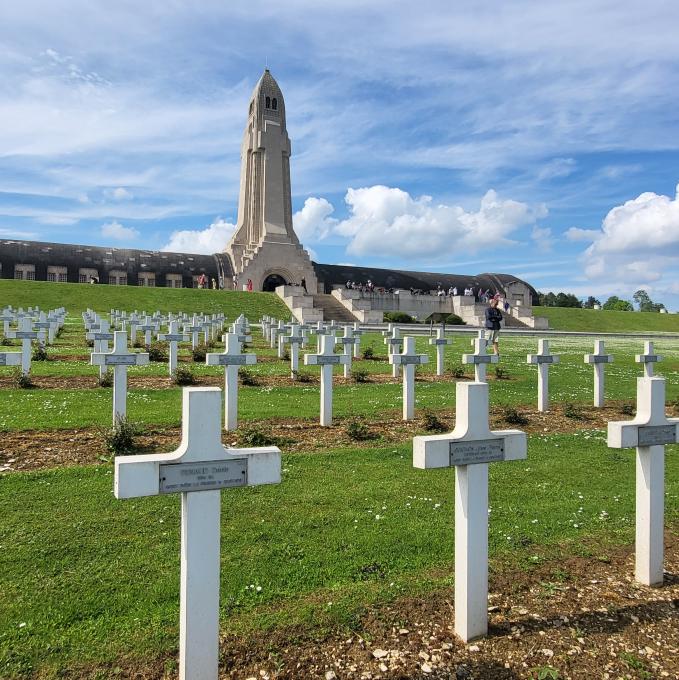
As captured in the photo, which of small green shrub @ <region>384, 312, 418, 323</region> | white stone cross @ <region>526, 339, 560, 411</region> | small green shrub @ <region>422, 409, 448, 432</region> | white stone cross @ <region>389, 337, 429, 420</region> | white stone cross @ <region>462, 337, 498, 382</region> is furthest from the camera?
small green shrub @ <region>384, 312, 418, 323</region>

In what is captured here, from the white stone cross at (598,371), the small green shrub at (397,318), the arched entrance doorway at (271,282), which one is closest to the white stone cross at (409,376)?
the white stone cross at (598,371)

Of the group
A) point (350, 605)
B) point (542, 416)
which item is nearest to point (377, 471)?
point (350, 605)

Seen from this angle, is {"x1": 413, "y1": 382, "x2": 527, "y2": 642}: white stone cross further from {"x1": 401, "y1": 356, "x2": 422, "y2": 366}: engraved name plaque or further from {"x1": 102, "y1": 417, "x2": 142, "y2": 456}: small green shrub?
{"x1": 401, "y1": 356, "x2": 422, "y2": 366}: engraved name plaque

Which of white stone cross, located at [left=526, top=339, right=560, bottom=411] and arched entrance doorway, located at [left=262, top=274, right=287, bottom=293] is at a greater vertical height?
arched entrance doorway, located at [left=262, top=274, right=287, bottom=293]

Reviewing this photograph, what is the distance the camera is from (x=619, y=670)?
2.71m

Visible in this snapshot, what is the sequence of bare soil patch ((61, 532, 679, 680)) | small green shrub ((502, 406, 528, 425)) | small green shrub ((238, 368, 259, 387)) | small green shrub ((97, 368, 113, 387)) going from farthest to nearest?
small green shrub ((238, 368, 259, 387)) → small green shrub ((97, 368, 113, 387)) → small green shrub ((502, 406, 528, 425)) → bare soil patch ((61, 532, 679, 680))

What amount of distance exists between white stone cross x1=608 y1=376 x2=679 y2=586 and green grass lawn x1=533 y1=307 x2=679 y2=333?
127ft

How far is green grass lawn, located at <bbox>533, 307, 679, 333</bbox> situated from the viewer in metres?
41.0

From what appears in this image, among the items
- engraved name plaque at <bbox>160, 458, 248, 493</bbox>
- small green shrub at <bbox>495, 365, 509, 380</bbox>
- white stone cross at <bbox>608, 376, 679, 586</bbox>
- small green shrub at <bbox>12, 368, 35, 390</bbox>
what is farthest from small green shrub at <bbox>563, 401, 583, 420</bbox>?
small green shrub at <bbox>12, 368, 35, 390</bbox>

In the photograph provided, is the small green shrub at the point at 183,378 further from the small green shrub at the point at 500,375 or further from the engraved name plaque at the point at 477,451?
the engraved name plaque at the point at 477,451

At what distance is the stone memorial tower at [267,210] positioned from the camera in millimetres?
48906

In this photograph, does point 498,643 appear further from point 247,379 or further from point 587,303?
point 587,303

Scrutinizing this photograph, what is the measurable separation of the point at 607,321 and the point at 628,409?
3695 cm

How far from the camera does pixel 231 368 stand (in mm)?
7555
